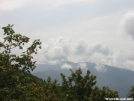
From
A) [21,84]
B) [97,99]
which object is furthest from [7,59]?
[97,99]

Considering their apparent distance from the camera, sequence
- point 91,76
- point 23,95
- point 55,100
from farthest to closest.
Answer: point 91,76
point 55,100
point 23,95

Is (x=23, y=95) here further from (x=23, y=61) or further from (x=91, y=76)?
(x=91, y=76)

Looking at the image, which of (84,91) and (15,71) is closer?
(15,71)

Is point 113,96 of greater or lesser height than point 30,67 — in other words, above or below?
below

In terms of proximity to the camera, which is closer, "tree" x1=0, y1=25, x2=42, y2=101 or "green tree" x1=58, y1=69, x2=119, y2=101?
"tree" x1=0, y1=25, x2=42, y2=101

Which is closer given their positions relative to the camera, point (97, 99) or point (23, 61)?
point (23, 61)

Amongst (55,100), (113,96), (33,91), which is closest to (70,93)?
(55,100)

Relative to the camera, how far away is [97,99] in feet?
79.3

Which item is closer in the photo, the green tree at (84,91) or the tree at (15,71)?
the tree at (15,71)

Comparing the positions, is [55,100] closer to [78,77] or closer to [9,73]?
[78,77]

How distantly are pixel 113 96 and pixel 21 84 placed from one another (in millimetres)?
15707

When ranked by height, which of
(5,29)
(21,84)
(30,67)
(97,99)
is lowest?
(97,99)

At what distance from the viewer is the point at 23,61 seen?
12.7m

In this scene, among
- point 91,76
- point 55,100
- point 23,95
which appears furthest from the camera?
point 91,76
